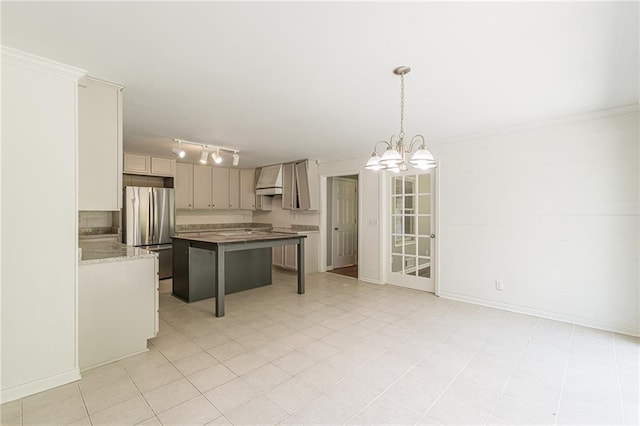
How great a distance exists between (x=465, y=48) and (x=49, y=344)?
3532mm

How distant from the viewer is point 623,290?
305 cm

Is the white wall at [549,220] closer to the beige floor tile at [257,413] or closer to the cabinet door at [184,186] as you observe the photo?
the beige floor tile at [257,413]

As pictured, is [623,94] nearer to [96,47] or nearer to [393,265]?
[393,265]

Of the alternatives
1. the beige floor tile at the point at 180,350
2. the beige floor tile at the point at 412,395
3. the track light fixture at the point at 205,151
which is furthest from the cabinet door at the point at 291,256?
the beige floor tile at the point at 412,395

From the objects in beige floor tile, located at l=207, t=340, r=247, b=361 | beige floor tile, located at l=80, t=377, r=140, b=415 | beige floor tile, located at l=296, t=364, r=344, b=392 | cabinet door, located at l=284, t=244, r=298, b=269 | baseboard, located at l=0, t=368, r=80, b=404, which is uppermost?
cabinet door, located at l=284, t=244, r=298, b=269

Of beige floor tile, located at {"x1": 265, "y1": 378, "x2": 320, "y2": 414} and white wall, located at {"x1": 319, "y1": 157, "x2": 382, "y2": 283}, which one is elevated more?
white wall, located at {"x1": 319, "y1": 157, "x2": 382, "y2": 283}

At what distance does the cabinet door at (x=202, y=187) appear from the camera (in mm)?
6266

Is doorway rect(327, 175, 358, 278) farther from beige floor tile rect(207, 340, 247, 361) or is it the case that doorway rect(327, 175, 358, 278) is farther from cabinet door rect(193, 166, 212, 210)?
beige floor tile rect(207, 340, 247, 361)

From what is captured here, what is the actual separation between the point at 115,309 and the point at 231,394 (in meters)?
1.29

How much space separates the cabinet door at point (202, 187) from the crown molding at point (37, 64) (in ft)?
13.5

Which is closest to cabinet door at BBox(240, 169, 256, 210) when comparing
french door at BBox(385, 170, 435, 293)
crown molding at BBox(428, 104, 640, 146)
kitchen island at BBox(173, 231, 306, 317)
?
kitchen island at BBox(173, 231, 306, 317)

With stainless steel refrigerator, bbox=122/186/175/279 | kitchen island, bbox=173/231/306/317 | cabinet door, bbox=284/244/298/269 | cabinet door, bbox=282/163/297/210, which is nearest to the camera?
kitchen island, bbox=173/231/306/317

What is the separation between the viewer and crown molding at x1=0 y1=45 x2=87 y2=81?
6.35ft

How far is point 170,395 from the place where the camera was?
200cm
